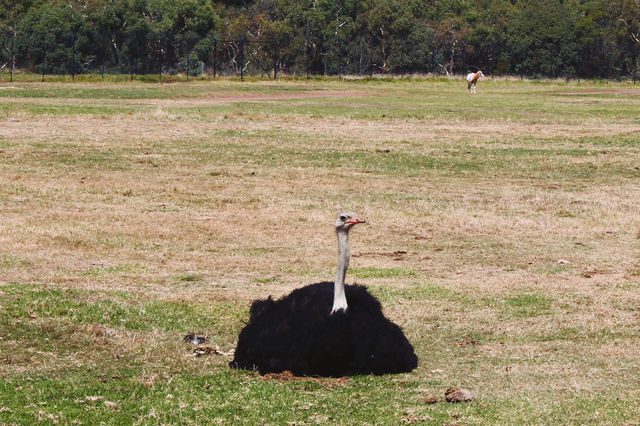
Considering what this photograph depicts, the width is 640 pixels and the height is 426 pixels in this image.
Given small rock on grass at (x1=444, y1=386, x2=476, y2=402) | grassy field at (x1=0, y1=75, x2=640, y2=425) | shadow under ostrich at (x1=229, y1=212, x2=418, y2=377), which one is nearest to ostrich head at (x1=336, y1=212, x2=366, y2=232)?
shadow under ostrich at (x1=229, y1=212, x2=418, y2=377)

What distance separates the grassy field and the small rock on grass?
125mm

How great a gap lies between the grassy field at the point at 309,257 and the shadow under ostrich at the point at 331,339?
0.16 m

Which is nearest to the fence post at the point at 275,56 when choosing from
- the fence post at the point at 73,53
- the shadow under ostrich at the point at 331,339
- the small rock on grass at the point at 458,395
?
the fence post at the point at 73,53

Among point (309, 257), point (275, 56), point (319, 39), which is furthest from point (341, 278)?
point (319, 39)

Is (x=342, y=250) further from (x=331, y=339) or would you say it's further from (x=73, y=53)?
(x=73, y=53)

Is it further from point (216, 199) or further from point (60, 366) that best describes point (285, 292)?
point (216, 199)

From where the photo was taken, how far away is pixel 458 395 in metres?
8.25

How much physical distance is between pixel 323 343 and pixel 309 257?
6924mm

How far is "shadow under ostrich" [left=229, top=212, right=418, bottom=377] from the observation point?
8.93m

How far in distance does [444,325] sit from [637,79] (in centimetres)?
7843

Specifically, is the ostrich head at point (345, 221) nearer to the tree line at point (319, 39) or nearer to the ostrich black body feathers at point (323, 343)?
the ostrich black body feathers at point (323, 343)

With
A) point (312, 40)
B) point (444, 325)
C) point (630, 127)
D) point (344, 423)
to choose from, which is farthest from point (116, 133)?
point (312, 40)

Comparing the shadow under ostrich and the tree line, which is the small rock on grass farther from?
the tree line

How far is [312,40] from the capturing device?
88562mm
